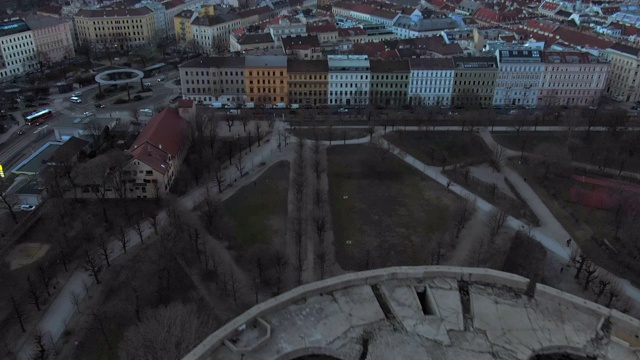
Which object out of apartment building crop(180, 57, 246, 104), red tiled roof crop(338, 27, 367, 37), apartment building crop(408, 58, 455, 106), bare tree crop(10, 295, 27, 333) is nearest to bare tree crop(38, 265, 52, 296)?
bare tree crop(10, 295, 27, 333)

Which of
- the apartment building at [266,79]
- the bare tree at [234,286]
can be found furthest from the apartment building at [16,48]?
the bare tree at [234,286]

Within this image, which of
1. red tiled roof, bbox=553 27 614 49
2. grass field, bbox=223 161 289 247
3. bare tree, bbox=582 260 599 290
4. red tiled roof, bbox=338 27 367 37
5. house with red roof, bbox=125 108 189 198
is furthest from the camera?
red tiled roof, bbox=338 27 367 37

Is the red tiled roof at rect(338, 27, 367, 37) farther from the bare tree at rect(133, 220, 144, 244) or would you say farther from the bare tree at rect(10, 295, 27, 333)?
the bare tree at rect(10, 295, 27, 333)

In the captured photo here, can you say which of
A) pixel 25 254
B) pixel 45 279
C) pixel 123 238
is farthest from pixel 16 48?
pixel 45 279

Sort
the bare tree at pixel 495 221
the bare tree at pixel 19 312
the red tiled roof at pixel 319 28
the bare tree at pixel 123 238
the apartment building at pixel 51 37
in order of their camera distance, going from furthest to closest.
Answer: the red tiled roof at pixel 319 28 < the apartment building at pixel 51 37 < the bare tree at pixel 495 221 < the bare tree at pixel 123 238 < the bare tree at pixel 19 312

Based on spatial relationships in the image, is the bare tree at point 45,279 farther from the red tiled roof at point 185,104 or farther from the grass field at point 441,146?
the grass field at point 441,146

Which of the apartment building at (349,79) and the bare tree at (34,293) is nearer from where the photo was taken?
the bare tree at (34,293)

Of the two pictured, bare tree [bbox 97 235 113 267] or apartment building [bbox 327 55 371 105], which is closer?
bare tree [bbox 97 235 113 267]

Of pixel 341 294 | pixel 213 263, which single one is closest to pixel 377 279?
pixel 341 294
